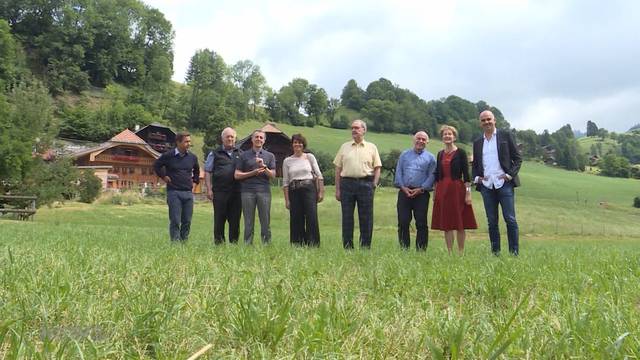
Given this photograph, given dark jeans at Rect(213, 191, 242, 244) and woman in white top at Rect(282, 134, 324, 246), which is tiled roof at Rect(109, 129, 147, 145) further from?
woman in white top at Rect(282, 134, 324, 246)

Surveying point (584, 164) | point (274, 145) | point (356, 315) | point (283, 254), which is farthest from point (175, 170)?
point (584, 164)

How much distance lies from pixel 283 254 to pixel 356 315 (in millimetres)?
3069

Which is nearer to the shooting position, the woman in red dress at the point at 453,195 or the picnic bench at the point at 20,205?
the woman in red dress at the point at 453,195

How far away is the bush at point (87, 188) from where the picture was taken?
47.1 m

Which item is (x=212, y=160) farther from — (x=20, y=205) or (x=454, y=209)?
(x=20, y=205)

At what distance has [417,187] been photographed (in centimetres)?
802

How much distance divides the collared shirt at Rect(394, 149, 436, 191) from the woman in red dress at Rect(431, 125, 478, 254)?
0.20 meters

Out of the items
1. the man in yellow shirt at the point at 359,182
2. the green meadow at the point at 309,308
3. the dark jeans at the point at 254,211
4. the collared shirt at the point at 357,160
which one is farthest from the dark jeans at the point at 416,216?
the green meadow at the point at 309,308

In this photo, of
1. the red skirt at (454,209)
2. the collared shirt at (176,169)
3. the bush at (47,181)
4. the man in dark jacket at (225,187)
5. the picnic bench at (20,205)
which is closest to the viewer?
the red skirt at (454,209)

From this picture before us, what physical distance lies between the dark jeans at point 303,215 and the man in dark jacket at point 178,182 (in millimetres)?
1989

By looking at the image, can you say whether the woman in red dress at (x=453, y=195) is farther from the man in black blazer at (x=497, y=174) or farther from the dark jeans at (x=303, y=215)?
the dark jeans at (x=303, y=215)

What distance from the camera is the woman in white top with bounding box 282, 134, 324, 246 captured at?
27.0 feet

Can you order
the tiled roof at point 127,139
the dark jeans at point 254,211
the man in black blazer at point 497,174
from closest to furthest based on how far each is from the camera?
the man in black blazer at point 497,174, the dark jeans at point 254,211, the tiled roof at point 127,139

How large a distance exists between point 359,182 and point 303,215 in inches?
42.4
